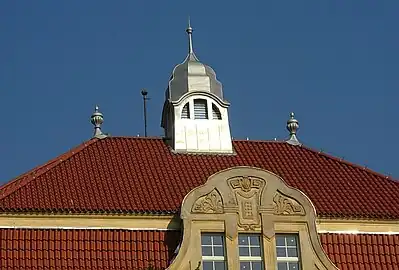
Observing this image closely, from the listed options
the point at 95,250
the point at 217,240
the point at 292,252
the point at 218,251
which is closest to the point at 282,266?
the point at 292,252

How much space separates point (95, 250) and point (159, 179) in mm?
3924

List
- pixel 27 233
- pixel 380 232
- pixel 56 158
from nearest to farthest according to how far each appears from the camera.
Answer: pixel 27 233 < pixel 380 232 < pixel 56 158

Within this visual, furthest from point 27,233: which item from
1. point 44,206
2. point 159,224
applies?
point 159,224

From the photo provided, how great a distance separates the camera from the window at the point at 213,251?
3178 centimetres

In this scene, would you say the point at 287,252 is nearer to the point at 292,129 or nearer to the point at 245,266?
the point at 245,266

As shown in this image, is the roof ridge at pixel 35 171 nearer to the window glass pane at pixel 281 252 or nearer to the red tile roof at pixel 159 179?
the red tile roof at pixel 159 179

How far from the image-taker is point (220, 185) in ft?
107

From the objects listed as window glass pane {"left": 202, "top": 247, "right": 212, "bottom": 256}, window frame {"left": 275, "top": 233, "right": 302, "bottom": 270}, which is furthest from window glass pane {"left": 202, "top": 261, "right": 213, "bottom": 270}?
window frame {"left": 275, "top": 233, "right": 302, "bottom": 270}

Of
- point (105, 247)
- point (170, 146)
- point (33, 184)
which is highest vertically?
point (170, 146)

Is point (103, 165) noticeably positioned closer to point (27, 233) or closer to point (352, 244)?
point (27, 233)

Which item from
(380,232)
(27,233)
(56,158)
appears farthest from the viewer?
(56,158)

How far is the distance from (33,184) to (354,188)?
9466 millimetres

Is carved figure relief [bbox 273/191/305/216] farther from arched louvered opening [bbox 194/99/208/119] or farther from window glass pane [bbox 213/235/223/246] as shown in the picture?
arched louvered opening [bbox 194/99/208/119]

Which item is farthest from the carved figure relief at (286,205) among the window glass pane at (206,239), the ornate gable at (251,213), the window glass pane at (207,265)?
the window glass pane at (207,265)
